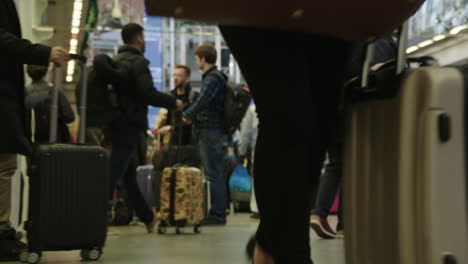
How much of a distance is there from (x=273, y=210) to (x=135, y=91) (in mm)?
4254

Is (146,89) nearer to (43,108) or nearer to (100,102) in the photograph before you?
(100,102)

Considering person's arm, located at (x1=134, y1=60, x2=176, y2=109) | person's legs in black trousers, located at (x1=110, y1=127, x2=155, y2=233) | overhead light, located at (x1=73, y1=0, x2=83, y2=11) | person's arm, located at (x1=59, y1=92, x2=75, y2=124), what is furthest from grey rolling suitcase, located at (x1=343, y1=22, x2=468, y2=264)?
overhead light, located at (x1=73, y1=0, x2=83, y2=11)

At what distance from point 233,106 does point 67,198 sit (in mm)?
3296

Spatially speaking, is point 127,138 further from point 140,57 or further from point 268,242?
point 268,242

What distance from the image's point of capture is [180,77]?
722 centimetres

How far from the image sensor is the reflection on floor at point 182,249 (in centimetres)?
369

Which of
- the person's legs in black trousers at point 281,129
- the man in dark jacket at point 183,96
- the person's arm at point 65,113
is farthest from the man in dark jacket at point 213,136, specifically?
the person's legs in black trousers at point 281,129

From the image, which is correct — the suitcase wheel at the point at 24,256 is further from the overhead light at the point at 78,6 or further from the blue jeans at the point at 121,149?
the overhead light at the point at 78,6

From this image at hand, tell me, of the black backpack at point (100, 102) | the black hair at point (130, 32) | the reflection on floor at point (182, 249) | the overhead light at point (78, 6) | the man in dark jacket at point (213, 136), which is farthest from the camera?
the overhead light at point (78, 6)

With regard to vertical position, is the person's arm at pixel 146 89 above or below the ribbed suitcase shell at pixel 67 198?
above

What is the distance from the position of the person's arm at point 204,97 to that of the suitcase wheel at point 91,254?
3.00m

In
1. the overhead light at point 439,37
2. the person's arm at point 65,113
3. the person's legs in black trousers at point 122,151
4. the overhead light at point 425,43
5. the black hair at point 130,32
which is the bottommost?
the person's legs in black trousers at point 122,151

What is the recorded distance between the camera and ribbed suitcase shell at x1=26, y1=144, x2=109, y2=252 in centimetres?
358

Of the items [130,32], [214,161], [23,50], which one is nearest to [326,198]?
[214,161]
